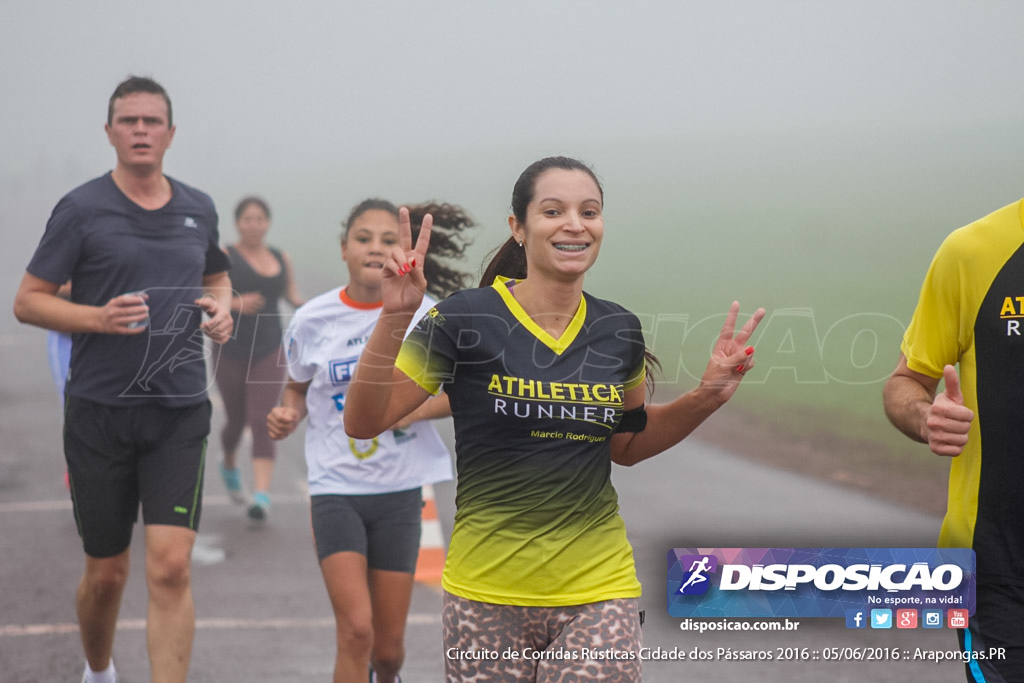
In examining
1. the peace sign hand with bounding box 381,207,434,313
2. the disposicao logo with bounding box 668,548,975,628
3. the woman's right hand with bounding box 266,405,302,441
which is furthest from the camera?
the disposicao logo with bounding box 668,548,975,628

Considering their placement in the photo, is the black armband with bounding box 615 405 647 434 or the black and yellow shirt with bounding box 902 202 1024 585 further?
the black armband with bounding box 615 405 647 434

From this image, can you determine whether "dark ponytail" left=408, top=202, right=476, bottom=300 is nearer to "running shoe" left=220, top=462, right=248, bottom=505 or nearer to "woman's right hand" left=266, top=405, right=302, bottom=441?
"woman's right hand" left=266, top=405, right=302, bottom=441

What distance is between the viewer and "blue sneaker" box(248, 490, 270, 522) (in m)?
8.70

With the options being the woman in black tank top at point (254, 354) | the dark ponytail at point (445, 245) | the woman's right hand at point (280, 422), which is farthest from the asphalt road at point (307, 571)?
the dark ponytail at point (445, 245)

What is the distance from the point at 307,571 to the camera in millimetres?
7578

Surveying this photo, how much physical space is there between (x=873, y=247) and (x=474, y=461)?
13.4 meters

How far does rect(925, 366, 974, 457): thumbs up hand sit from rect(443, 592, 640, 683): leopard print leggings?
955 mm

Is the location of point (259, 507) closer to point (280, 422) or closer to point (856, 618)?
point (280, 422)

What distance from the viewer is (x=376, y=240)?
16.8 feet

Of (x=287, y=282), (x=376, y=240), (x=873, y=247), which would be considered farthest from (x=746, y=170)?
(x=376, y=240)

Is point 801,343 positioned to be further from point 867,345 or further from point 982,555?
point 982,555

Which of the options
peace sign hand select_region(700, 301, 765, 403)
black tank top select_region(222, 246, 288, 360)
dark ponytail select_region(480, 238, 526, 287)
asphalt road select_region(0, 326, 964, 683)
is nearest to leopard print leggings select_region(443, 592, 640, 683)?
peace sign hand select_region(700, 301, 765, 403)

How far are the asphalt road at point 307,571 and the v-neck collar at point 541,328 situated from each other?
2813 millimetres

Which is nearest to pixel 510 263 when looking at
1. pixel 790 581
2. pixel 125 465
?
pixel 125 465
